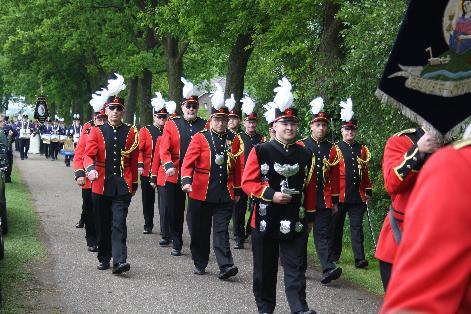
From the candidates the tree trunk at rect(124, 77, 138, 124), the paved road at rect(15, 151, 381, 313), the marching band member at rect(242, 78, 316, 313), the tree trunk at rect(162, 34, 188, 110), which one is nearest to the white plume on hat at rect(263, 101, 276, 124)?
the marching band member at rect(242, 78, 316, 313)

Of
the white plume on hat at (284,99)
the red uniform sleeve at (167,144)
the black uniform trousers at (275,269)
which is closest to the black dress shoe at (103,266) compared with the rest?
the red uniform sleeve at (167,144)

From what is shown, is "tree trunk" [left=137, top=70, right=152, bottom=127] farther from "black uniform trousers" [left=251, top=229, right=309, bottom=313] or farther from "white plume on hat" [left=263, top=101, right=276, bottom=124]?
"black uniform trousers" [left=251, top=229, right=309, bottom=313]

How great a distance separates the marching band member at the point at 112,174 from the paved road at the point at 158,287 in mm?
417

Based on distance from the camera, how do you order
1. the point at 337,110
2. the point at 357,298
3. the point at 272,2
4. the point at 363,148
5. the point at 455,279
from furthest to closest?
1. the point at 272,2
2. the point at 337,110
3. the point at 363,148
4. the point at 357,298
5. the point at 455,279

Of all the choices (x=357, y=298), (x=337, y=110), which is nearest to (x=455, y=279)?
(x=357, y=298)

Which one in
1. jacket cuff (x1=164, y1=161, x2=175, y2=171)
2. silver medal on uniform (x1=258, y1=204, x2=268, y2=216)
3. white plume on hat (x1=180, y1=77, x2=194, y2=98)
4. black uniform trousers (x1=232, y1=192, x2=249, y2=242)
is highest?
white plume on hat (x1=180, y1=77, x2=194, y2=98)

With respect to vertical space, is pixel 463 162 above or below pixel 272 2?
below

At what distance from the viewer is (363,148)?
37.9 feet

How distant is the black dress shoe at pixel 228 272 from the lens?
32.1 feet

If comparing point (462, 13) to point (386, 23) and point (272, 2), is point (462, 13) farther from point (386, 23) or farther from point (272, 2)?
point (272, 2)

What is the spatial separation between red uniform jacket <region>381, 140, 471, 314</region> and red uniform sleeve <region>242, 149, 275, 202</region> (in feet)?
17.1

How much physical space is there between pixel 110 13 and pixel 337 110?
2328 cm

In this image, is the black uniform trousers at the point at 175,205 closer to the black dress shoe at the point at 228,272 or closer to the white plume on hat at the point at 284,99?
the black dress shoe at the point at 228,272

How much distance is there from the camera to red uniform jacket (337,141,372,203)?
1134 centimetres
